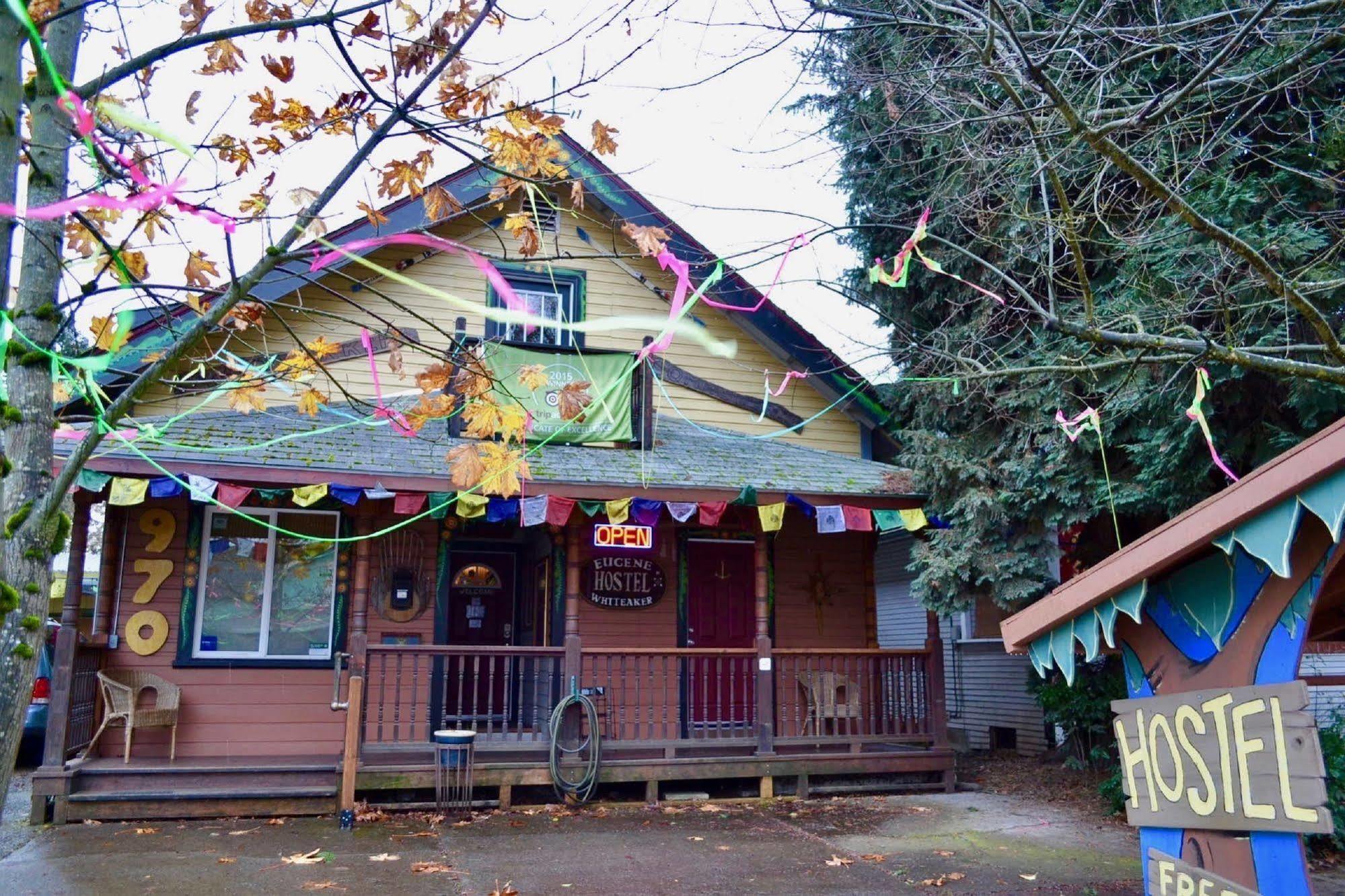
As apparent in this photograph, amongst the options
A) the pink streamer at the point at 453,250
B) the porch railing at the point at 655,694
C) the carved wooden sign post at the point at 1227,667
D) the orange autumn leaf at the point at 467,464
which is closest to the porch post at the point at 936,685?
the porch railing at the point at 655,694

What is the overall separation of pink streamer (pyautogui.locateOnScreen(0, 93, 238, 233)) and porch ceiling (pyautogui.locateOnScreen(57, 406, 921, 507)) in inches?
175

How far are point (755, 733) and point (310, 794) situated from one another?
14.0 ft

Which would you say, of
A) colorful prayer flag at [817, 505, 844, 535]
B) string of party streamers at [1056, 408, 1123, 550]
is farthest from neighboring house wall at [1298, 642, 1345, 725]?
colorful prayer flag at [817, 505, 844, 535]

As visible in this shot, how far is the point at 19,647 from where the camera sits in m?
3.38

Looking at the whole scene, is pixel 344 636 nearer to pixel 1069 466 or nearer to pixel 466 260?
pixel 466 260

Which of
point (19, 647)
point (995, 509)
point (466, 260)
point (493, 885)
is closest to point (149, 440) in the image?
point (466, 260)

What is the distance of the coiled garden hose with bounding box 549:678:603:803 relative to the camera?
9281mm

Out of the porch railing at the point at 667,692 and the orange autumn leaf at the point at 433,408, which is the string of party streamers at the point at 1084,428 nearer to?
the porch railing at the point at 667,692

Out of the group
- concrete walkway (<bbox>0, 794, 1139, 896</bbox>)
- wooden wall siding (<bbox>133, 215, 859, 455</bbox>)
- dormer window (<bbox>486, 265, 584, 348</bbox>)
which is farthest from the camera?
dormer window (<bbox>486, 265, 584, 348</bbox>)

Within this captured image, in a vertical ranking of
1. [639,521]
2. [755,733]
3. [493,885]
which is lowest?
[493,885]

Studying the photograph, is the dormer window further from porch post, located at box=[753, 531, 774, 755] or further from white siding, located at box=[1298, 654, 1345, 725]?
white siding, located at box=[1298, 654, 1345, 725]

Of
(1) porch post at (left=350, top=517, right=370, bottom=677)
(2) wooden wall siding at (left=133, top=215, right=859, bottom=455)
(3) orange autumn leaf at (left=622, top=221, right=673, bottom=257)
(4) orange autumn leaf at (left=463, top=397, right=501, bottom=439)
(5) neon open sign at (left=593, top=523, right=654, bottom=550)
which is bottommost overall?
(1) porch post at (left=350, top=517, right=370, bottom=677)

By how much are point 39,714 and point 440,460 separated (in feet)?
21.5

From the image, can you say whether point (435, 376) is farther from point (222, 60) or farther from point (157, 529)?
point (157, 529)
